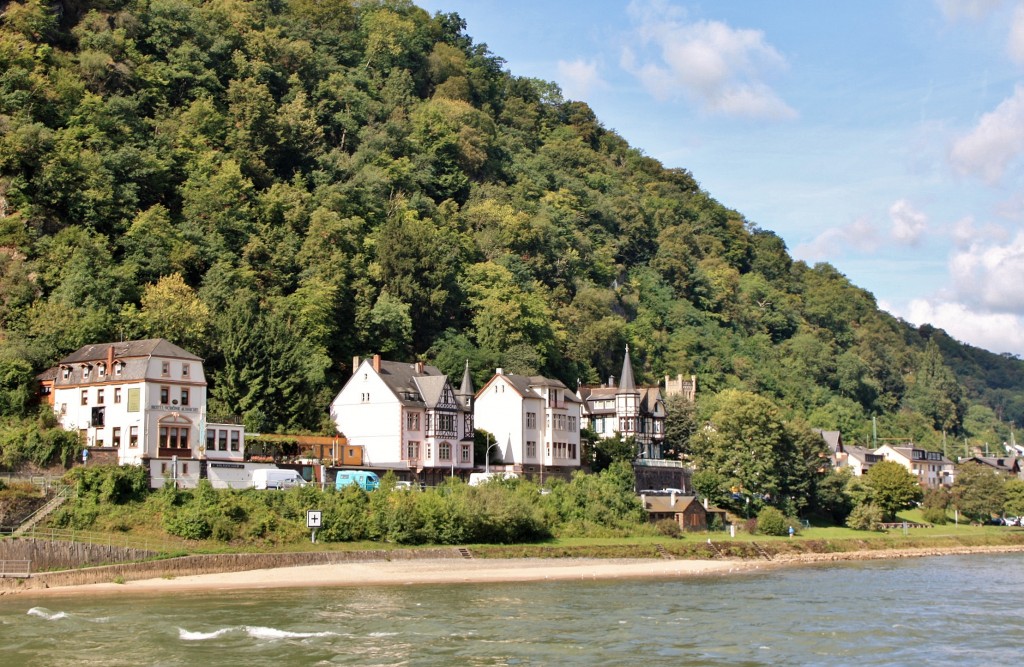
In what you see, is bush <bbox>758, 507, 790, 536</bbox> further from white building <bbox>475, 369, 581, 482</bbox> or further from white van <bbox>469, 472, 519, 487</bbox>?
white van <bbox>469, 472, 519, 487</bbox>

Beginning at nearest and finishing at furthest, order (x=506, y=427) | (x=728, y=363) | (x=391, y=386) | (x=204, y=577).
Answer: (x=204, y=577)
(x=391, y=386)
(x=506, y=427)
(x=728, y=363)

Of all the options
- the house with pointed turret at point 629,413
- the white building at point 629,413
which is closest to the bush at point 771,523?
the house with pointed turret at point 629,413

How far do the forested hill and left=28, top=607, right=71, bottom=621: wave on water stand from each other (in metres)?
23.9

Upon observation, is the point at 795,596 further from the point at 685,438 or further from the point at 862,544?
the point at 685,438

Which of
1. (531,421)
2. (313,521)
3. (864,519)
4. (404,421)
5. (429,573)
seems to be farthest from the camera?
(864,519)

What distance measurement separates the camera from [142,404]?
2562 inches

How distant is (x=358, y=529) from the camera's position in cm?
6197

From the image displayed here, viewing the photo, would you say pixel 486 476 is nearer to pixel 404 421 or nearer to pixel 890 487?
pixel 404 421

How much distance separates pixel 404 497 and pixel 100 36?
5835cm

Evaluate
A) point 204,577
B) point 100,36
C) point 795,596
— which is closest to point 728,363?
point 100,36

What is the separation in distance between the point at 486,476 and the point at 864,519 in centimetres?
3460

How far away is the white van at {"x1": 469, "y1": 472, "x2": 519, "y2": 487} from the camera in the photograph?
75.5 meters

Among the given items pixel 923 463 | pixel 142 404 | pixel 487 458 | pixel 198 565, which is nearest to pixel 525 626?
pixel 198 565

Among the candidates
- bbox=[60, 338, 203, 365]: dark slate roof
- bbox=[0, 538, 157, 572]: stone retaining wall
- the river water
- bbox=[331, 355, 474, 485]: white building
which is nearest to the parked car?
bbox=[331, 355, 474, 485]: white building
